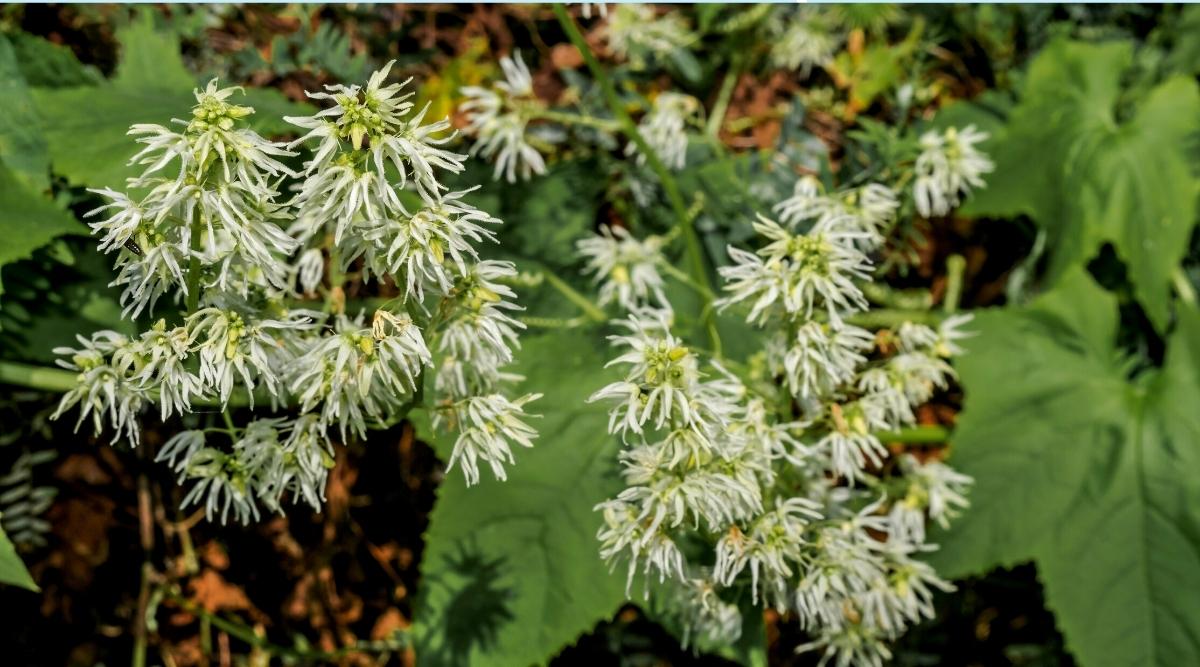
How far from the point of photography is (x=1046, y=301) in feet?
9.53

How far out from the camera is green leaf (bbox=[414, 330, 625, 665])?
2.18 meters

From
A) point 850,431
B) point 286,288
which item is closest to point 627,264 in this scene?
point 850,431

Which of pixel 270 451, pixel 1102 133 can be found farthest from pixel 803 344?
pixel 1102 133

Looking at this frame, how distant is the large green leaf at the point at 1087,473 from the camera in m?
2.60

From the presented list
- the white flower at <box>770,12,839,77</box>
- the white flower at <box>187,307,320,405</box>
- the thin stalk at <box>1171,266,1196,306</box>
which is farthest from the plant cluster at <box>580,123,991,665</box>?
the white flower at <box>770,12,839,77</box>

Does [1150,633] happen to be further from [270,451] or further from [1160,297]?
[270,451]

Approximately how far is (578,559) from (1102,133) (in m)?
1.92

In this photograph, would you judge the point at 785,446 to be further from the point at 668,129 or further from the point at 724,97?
the point at 724,97

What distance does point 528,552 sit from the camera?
2285 millimetres

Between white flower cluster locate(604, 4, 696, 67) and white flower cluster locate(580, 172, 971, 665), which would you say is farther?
white flower cluster locate(604, 4, 696, 67)

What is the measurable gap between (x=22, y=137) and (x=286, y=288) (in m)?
1.09

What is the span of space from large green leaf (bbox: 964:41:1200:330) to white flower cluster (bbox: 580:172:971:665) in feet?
2.82

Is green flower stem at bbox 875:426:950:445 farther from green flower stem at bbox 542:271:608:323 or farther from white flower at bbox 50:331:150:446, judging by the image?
white flower at bbox 50:331:150:446

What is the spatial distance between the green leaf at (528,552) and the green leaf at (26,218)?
3.00 feet
